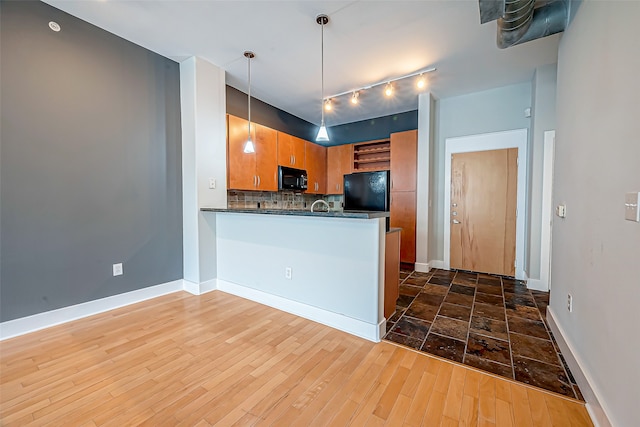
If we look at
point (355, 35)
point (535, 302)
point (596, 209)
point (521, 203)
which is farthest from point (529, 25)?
point (535, 302)

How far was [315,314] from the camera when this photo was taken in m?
2.29

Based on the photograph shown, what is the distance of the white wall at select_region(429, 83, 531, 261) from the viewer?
11.6ft

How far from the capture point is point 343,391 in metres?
1.47

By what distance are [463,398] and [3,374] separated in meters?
2.89

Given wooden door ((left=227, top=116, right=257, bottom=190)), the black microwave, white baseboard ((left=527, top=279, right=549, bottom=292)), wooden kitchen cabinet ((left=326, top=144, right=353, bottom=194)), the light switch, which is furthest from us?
wooden kitchen cabinet ((left=326, top=144, right=353, bottom=194))

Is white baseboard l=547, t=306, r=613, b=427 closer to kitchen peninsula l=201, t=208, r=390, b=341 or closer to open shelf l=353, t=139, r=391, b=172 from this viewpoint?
kitchen peninsula l=201, t=208, r=390, b=341

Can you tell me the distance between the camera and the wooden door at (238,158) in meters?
3.26

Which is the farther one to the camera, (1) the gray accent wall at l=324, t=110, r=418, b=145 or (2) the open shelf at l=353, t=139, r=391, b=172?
(2) the open shelf at l=353, t=139, r=391, b=172

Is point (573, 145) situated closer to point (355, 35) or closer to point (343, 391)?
point (355, 35)

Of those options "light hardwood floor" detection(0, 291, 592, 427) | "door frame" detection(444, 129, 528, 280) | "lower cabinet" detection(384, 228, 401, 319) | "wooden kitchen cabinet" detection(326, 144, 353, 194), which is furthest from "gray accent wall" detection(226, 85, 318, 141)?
"light hardwood floor" detection(0, 291, 592, 427)

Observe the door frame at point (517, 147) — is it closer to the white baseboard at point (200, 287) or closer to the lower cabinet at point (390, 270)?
the lower cabinet at point (390, 270)

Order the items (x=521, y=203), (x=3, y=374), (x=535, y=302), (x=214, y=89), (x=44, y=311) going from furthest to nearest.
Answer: (x=521, y=203) → (x=214, y=89) → (x=535, y=302) → (x=44, y=311) → (x=3, y=374)

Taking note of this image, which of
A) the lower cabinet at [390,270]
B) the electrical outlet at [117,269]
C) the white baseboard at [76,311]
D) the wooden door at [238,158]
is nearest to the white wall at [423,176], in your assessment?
the lower cabinet at [390,270]

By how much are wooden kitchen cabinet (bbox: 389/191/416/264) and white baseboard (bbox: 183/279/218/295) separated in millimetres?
3018
